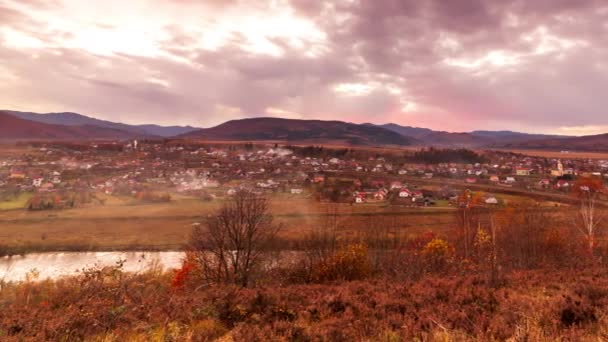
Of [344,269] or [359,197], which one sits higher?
[344,269]

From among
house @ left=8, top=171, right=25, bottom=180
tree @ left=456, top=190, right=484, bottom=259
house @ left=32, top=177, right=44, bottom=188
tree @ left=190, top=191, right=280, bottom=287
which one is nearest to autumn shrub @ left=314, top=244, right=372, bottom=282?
tree @ left=190, top=191, right=280, bottom=287

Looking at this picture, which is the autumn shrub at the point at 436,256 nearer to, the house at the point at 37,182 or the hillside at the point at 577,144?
the house at the point at 37,182

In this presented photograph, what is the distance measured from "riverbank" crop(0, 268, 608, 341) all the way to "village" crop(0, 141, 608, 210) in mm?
41871

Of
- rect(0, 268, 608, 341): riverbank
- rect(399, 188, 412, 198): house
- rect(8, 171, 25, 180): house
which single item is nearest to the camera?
rect(0, 268, 608, 341): riverbank

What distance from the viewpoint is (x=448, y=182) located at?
6588 cm

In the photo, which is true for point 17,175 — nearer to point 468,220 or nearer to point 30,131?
point 468,220

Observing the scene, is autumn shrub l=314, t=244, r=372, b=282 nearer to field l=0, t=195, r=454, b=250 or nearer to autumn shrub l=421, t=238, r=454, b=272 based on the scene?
autumn shrub l=421, t=238, r=454, b=272

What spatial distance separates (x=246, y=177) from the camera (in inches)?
2793

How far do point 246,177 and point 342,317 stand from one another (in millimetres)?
67207

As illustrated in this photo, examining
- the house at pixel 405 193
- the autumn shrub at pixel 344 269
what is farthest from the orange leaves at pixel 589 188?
the autumn shrub at pixel 344 269

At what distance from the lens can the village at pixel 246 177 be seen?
51188 mm

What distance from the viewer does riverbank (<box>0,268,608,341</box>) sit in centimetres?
416

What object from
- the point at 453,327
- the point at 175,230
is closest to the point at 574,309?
the point at 453,327

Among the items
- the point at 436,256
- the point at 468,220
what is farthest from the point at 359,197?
the point at 436,256
